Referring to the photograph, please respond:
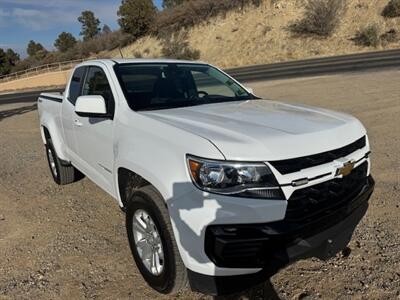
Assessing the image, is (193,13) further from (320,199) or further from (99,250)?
(320,199)

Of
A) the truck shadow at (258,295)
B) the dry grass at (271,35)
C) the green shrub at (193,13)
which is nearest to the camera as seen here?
Result: the truck shadow at (258,295)

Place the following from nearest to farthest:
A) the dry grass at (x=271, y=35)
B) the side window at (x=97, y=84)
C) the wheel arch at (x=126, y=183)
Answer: the wheel arch at (x=126, y=183), the side window at (x=97, y=84), the dry grass at (x=271, y=35)

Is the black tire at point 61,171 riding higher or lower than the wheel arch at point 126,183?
lower

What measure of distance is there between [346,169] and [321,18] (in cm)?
3665

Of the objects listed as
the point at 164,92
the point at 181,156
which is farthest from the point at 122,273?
the point at 164,92

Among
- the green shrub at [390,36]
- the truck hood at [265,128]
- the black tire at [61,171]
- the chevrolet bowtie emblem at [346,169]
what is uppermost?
the truck hood at [265,128]

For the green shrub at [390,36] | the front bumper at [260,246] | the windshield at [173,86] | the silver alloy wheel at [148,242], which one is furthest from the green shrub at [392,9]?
the silver alloy wheel at [148,242]

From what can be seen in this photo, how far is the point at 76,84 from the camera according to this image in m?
5.21

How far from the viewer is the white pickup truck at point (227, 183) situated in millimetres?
2602

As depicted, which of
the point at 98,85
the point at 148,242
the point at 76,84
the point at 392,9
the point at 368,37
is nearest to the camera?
the point at 148,242

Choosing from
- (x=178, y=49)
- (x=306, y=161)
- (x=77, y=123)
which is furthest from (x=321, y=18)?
(x=306, y=161)

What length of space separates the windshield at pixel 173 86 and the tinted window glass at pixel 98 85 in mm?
180

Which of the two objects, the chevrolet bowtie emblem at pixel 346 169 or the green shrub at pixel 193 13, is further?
the green shrub at pixel 193 13

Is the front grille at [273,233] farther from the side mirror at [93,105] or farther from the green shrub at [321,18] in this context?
the green shrub at [321,18]
